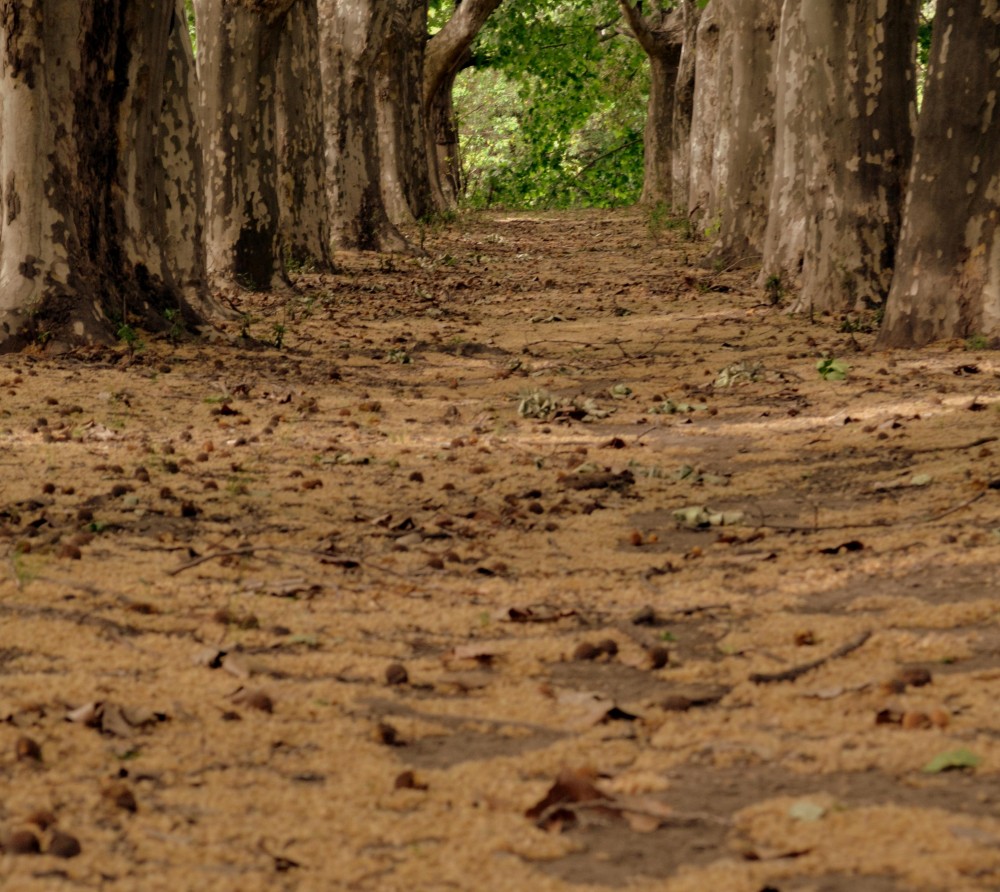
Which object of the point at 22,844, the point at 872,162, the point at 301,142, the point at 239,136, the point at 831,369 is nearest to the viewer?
Answer: the point at 22,844

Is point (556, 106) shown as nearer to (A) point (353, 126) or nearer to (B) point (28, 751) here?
(A) point (353, 126)

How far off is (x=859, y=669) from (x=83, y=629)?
215 centimetres

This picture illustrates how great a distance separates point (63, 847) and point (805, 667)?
195cm

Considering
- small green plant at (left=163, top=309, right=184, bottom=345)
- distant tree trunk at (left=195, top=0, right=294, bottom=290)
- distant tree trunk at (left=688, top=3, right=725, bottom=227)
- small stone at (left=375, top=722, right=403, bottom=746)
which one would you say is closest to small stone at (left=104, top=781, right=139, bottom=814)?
small stone at (left=375, top=722, right=403, bottom=746)

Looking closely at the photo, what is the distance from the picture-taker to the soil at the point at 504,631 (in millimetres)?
2771

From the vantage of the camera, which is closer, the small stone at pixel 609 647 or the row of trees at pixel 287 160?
the small stone at pixel 609 647

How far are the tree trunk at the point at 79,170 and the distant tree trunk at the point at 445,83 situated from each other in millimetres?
17889

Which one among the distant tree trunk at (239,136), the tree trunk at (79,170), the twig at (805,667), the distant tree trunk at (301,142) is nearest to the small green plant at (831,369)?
the tree trunk at (79,170)

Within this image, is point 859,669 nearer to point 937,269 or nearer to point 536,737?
point 536,737

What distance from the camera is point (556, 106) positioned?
128ft

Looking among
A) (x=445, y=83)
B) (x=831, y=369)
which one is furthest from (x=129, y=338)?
(x=445, y=83)

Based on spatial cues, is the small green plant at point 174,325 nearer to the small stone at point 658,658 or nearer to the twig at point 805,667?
the small stone at point 658,658

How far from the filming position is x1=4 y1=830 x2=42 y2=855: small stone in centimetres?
267

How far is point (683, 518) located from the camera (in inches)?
223
